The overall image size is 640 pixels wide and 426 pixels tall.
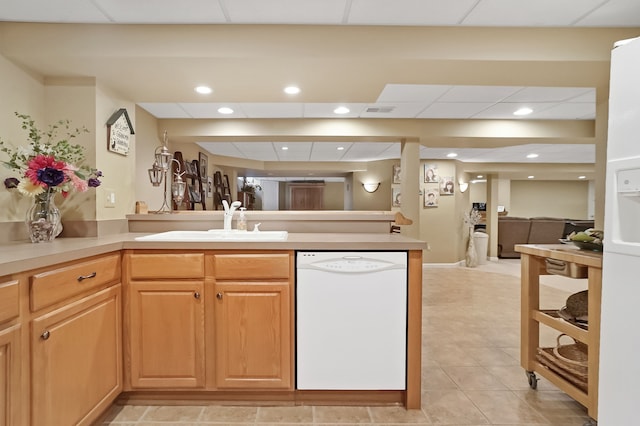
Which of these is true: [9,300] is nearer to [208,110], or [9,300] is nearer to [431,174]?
[208,110]

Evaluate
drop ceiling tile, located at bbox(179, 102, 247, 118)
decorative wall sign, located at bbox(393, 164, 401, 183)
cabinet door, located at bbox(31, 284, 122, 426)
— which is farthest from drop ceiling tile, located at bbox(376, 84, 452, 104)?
decorative wall sign, located at bbox(393, 164, 401, 183)

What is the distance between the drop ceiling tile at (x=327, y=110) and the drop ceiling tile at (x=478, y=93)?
2.96ft

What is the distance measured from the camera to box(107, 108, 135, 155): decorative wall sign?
8.25 feet

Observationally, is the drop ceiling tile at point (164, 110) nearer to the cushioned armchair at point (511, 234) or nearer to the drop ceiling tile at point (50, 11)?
the drop ceiling tile at point (50, 11)

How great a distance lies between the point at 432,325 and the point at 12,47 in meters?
3.84

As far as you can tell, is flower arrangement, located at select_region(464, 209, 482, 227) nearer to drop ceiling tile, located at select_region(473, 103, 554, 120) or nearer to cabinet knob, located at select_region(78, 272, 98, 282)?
drop ceiling tile, located at select_region(473, 103, 554, 120)

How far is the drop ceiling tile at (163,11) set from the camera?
1982 mm

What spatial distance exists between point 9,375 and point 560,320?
2533 millimetres

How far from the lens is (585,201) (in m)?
11.5

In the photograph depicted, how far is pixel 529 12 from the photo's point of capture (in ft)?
6.82

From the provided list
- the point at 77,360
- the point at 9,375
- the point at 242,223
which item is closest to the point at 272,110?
the point at 242,223

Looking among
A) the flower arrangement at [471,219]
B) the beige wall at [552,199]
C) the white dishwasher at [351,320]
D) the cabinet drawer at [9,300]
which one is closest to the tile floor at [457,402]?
the white dishwasher at [351,320]

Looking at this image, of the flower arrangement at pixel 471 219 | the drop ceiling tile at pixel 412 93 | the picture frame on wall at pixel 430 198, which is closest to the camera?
the drop ceiling tile at pixel 412 93

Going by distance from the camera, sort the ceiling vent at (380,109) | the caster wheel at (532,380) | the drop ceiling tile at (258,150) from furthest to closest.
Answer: the drop ceiling tile at (258,150)
the ceiling vent at (380,109)
the caster wheel at (532,380)
